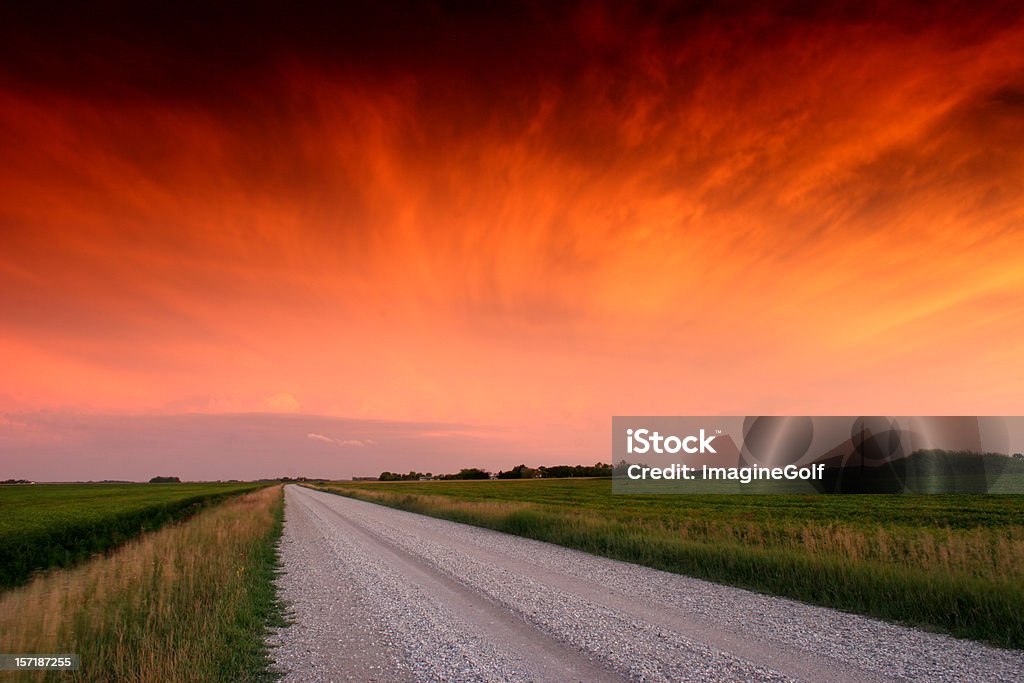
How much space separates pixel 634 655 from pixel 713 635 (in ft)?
5.54

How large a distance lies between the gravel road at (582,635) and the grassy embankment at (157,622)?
65cm

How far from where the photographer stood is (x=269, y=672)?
24.4ft

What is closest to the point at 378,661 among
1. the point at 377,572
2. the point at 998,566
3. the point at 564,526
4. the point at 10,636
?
the point at 10,636

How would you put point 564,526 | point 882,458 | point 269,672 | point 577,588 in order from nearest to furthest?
point 269,672
point 577,588
point 564,526
point 882,458

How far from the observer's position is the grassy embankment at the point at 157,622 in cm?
724

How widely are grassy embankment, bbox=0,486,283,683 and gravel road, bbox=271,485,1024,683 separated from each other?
0.65 metres

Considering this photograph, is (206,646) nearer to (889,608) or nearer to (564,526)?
(889,608)

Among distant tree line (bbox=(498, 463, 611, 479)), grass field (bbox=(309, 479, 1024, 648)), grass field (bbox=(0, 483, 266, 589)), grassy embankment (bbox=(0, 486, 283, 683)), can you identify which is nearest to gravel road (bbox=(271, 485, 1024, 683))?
grassy embankment (bbox=(0, 486, 283, 683))

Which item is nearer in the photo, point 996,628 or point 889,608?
point 996,628

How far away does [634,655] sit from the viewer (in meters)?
7.59

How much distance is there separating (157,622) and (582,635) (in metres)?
6.79

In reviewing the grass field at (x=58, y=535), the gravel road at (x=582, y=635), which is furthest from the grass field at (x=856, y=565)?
the grass field at (x=58, y=535)

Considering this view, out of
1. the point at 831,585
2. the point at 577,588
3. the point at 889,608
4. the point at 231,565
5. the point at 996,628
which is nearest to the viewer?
the point at 996,628

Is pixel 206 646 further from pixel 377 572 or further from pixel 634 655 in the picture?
pixel 377 572
